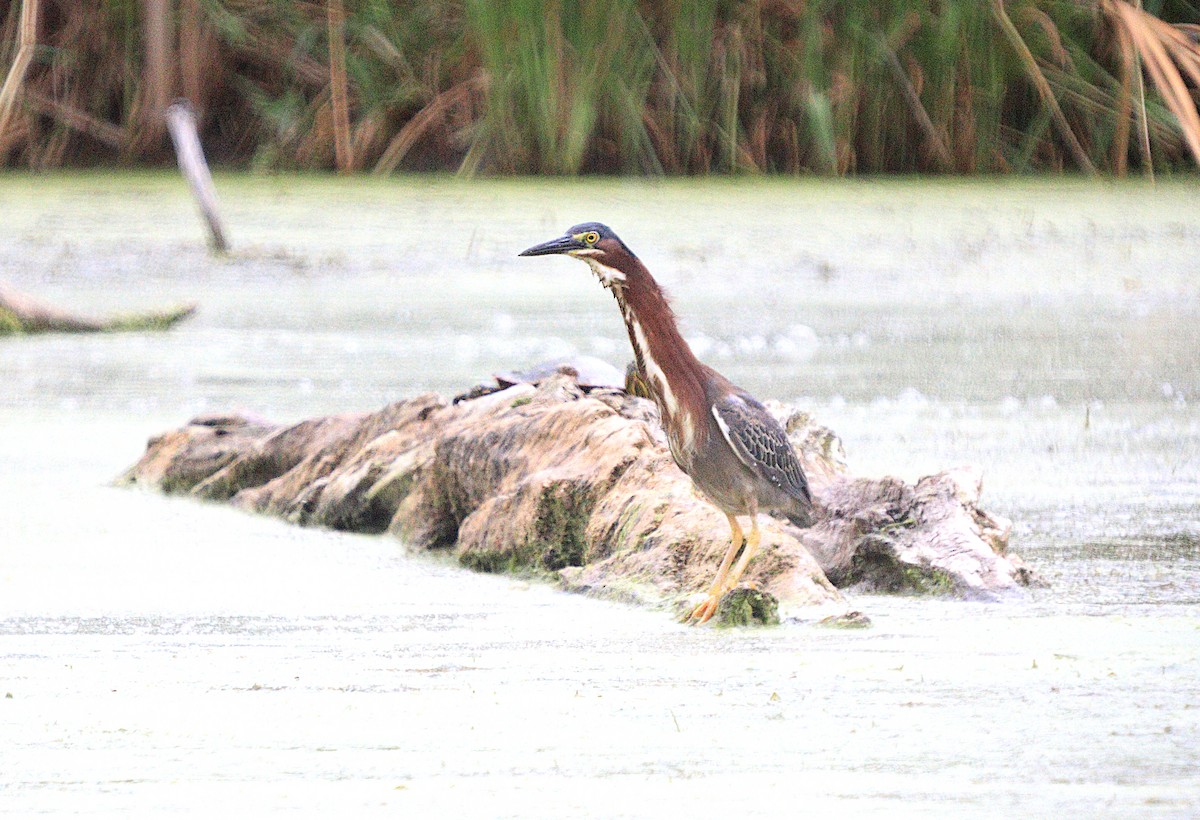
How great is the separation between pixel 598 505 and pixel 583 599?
22 centimetres

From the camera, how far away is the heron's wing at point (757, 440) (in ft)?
8.80

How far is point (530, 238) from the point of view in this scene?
711cm

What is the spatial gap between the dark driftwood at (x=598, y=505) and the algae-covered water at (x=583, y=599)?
0.07 metres

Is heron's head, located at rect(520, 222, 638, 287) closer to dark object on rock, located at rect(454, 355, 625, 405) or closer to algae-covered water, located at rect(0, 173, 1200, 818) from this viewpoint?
algae-covered water, located at rect(0, 173, 1200, 818)

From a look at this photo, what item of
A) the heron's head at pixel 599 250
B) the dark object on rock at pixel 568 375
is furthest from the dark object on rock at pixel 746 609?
the dark object on rock at pixel 568 375

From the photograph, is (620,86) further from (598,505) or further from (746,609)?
(746,609)

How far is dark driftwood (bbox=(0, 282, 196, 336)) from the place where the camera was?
6.17m

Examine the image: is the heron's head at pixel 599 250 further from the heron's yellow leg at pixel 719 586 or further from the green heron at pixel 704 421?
the heron's yellow leg at pixel 719 586

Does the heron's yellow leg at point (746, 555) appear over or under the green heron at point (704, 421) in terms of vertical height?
under

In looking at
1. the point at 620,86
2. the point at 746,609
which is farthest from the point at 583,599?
the point at 620,86

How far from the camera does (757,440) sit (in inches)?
106

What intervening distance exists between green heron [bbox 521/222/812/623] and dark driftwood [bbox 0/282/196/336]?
12.0 ft

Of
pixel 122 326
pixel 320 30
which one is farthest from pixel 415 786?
pixel 320 30

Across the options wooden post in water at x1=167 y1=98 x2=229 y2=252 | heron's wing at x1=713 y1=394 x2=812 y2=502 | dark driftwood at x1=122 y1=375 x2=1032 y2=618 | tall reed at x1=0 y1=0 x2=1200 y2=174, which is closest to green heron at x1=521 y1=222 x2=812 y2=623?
heron's wing at x1=713 y1=394 x2=812 y2=502
